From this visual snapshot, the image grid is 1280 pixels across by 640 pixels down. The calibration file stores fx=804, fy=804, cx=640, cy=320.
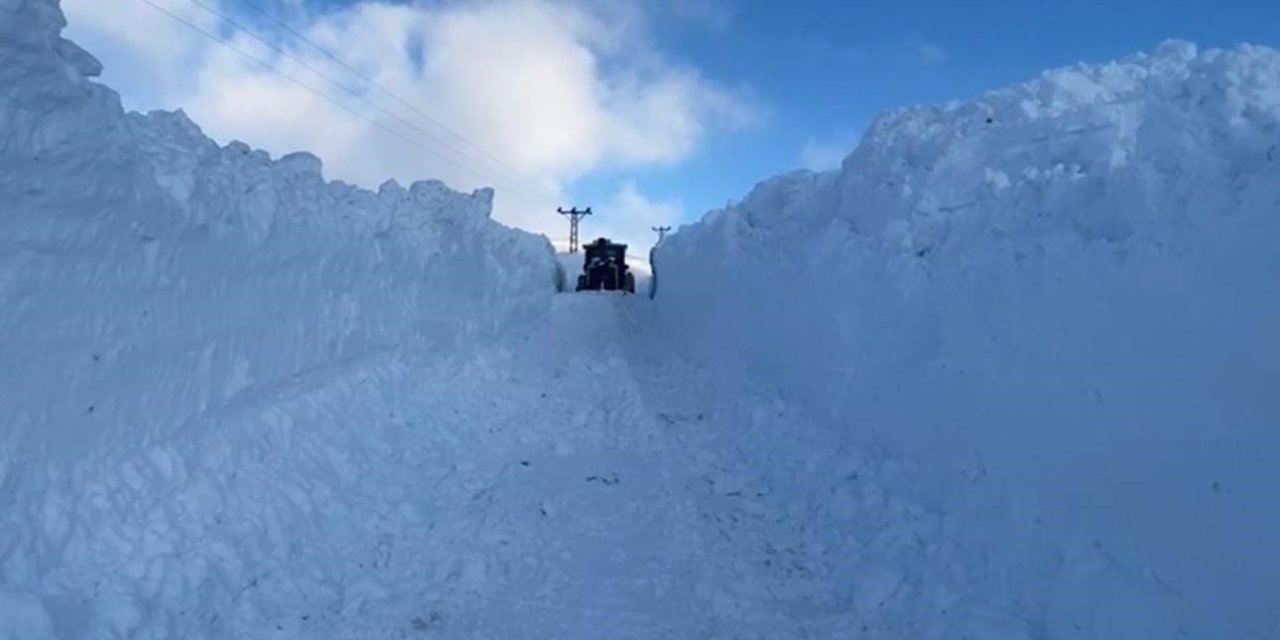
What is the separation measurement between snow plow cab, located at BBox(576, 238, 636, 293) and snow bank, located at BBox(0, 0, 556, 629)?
974 inches

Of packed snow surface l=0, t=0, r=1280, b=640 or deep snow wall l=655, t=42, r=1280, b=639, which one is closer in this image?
deep snow wall l=655, t=42, r=1280, b=639

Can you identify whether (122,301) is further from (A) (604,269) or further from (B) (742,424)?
(A) (604,269)

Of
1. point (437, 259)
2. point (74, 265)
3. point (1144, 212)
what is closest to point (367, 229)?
point (437, 259)

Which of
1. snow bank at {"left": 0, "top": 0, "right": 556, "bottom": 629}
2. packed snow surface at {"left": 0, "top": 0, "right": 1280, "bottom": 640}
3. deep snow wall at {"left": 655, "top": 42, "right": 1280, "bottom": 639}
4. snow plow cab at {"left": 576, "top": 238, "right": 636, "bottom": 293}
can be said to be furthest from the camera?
snow plow cab at {"left": 576, "top": 238, "right": 636, "bottom": 293}

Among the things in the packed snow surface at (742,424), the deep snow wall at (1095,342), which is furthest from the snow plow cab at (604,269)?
the deep snow wall at (1095,342)

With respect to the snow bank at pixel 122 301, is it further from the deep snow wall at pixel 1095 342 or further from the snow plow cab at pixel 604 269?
the snow plow cab at pixel 604 269

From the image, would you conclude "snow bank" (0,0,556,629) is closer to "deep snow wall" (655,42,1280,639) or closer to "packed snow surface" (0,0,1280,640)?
"packed snow surface" (0,0,1280,640)

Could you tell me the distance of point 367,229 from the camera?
12422mm

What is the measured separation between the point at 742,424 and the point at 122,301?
8038 millimetres

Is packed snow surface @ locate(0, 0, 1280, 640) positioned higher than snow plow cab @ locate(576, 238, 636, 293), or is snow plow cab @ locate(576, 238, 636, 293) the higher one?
snow plow cab @ locate(576, 238, 636, 293)

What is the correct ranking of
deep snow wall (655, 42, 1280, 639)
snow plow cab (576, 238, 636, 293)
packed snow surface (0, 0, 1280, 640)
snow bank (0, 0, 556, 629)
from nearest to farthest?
1. deep snow wall (655, 42, 1280, 639)
2. packed snow surface (0, 0, 1280, 640)
3. snow bank (0, 0, 556, 629)
4. snow plow cab (576, 238, 636, 293)

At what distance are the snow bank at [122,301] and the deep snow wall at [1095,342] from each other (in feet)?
20.6

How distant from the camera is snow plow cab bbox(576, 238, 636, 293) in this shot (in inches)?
1414

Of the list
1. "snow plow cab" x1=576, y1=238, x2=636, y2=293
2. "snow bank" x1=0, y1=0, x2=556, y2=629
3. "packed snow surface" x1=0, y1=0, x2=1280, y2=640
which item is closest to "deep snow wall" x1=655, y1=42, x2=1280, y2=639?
"packed snow surface" x1=0, y1=0, x2=1280, y2=640
